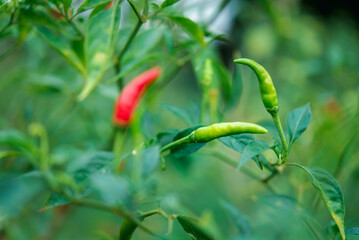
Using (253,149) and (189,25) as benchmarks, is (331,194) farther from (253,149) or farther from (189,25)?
(189,25)

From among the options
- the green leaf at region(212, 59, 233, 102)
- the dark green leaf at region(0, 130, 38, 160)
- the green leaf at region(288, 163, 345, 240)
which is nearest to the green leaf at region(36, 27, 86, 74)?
the dark green leaf at region(0, 130, 38, 160)

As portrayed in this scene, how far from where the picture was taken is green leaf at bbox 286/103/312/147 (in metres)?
0.41

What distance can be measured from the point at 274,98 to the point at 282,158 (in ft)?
0.25

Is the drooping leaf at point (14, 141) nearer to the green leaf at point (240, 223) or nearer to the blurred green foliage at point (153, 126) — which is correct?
the blurred green foliage at point (153, 126)

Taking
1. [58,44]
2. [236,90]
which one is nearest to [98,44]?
[58,44]

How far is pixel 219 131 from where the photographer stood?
1.22 feet

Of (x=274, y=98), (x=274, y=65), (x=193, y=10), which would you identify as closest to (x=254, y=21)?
(x=274, y=65)

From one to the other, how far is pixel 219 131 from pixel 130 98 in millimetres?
366

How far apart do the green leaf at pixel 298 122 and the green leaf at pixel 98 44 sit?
0.86ft

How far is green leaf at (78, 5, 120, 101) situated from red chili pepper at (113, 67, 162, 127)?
0.22 meters

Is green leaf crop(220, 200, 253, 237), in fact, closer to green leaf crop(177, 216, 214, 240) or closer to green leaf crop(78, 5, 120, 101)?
green leaf crop(177, 216, 214, 240)

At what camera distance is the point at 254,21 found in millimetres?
1699

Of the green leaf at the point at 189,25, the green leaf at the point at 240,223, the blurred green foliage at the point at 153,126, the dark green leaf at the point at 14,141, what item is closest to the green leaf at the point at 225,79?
the blurred green foliage at the point at 153,126

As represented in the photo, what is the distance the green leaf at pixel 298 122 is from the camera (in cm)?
41
